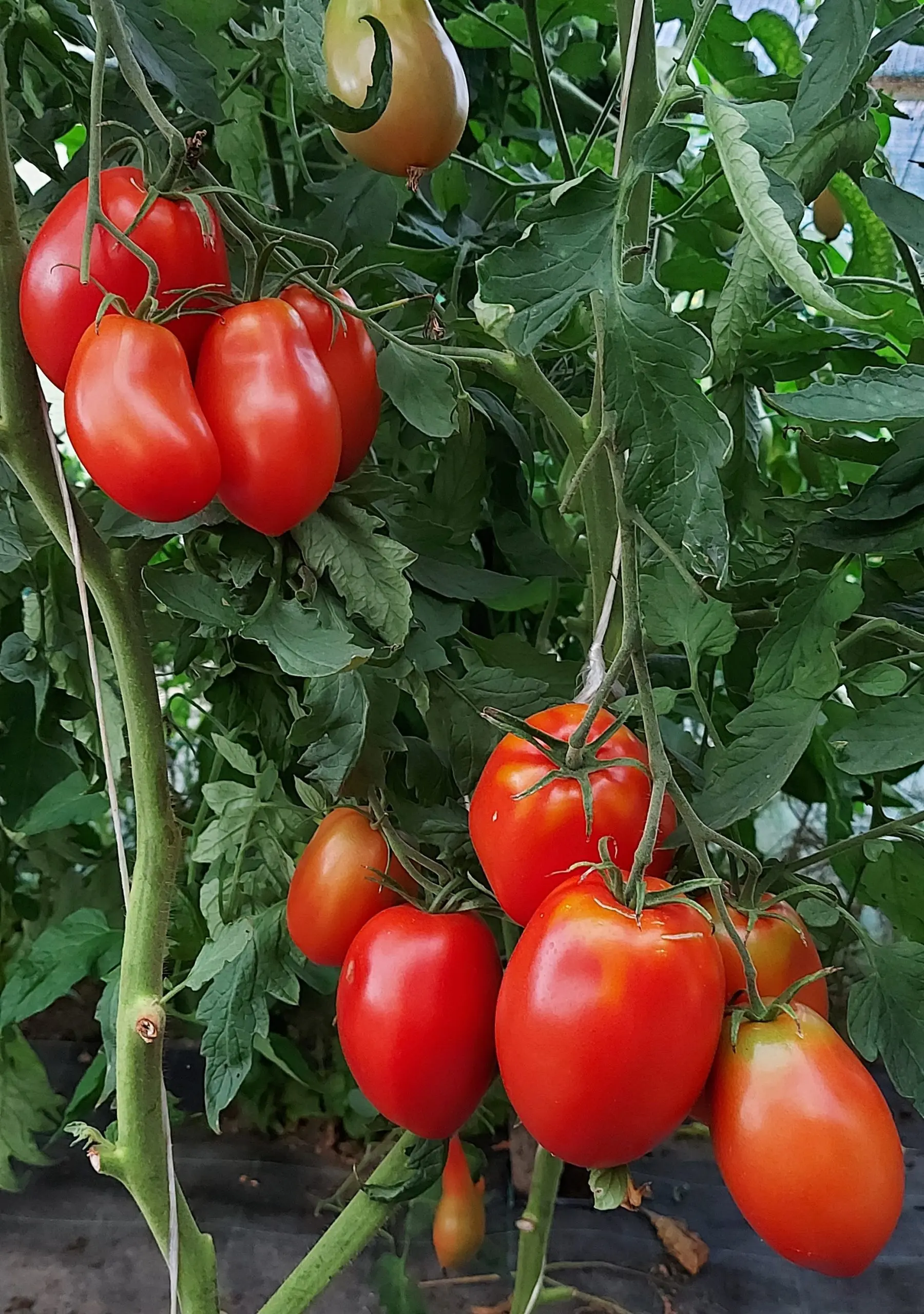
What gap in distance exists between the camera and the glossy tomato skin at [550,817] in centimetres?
36

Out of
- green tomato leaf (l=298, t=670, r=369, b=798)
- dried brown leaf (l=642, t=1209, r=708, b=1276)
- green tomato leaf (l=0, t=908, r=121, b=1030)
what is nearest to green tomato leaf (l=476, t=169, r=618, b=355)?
green tomato leaf (l=298, t=670, r=369, b=798)

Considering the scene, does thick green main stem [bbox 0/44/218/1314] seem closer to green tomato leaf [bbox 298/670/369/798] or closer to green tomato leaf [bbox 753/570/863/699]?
green tomato leaf [bbox 298/670/369/798]

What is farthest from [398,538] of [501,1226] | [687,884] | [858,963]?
[858,963]

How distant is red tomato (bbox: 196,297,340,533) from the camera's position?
1.17 ft

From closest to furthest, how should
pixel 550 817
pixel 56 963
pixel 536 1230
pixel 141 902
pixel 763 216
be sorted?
pixel 763 216 < pixel 550 817 < pixel 141 902 < pixel 536 1230 < pixel 56 963

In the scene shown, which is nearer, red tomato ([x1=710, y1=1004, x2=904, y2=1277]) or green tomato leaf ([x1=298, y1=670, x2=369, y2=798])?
red tomato ([x1=710, y1=1004, x2=904, y2=1277])

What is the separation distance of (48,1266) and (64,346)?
0.75 meters

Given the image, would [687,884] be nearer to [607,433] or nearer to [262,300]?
[607,433]

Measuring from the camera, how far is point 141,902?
49 cm

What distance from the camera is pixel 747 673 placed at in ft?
2.02

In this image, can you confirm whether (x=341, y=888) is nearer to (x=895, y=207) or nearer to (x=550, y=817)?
(x=550, y=817)

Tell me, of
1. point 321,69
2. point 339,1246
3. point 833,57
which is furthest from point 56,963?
point 833,57

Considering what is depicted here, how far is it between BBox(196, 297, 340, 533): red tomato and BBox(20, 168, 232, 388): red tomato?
0.03 metres

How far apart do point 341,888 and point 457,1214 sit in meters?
0.28
